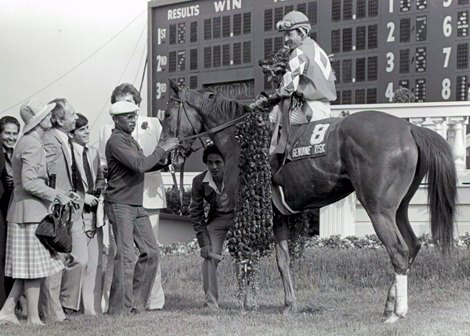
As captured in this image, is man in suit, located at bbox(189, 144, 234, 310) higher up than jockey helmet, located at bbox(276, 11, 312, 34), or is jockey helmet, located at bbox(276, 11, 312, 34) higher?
jockey helmet, located at bbox(276, 11, 312, 34)

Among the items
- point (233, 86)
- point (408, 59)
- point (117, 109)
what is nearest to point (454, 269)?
point (117, 109)

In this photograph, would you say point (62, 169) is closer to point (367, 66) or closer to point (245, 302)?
point (245, 302)

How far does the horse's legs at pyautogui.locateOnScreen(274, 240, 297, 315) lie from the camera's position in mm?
6453

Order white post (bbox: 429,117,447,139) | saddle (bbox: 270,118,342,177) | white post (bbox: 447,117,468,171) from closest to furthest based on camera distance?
1. saddle (bbox: 270,118,342,177)
2. white post (bbox: 429,117,447,139)
3. white post (bbox: 447,117,468,171)

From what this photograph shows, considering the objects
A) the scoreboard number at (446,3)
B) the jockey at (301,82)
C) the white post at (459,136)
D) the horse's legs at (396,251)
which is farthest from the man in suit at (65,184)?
the scoreboard number at (446,3)

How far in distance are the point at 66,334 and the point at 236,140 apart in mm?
2058

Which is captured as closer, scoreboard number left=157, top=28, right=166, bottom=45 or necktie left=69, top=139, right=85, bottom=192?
necktie left=69, top=139, right=85, bottom=192

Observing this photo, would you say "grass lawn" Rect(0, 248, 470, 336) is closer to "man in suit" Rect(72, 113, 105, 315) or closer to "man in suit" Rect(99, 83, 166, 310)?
"man in suit" Rect(99, 83, 166, 310)

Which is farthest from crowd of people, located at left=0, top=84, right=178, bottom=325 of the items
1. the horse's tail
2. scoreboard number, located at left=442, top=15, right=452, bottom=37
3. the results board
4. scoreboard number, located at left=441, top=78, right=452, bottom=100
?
scoreboard number, located at left=442, top=15, right=452, bottom=37

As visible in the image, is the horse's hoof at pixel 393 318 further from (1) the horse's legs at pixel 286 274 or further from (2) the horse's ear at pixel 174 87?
(2) the horse's ear at pixel 174 87

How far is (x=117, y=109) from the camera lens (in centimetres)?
642

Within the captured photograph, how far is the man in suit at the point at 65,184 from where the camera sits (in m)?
6.34

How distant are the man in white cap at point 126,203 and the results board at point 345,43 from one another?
4.58 metres

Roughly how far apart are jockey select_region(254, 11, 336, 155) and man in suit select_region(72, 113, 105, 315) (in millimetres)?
1434
